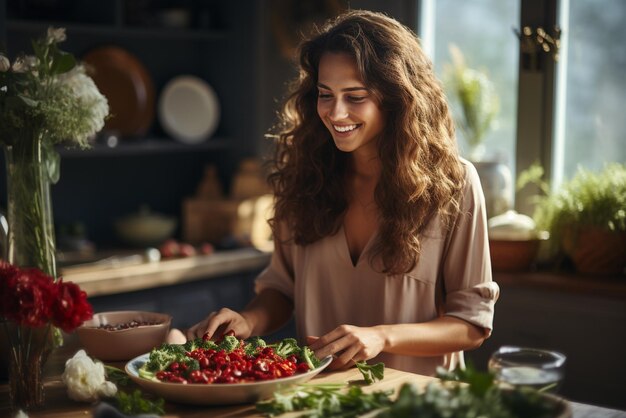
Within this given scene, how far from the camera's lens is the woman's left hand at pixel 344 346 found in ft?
6.09

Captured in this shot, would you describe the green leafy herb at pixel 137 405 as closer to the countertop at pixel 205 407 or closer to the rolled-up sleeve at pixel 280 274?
the countertop at pixel 205 407

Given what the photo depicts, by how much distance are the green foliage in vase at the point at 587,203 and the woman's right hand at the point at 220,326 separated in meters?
1.68

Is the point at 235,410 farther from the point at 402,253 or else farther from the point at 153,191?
the point at 153,191

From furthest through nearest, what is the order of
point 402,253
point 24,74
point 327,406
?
point 402,253
point 24,74
point 327,406

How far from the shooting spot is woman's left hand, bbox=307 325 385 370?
1856 mm

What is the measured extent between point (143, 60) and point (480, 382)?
3601 millimetres

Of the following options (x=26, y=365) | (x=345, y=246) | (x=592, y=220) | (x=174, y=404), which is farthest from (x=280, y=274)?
(x=592, y=220)

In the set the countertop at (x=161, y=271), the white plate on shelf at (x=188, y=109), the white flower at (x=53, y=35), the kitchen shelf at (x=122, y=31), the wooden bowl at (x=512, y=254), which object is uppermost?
the kitchen shelf at (x=122, y=31)

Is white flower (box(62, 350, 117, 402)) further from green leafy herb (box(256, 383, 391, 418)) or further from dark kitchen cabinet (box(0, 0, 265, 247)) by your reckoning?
dark kitchen cabinet (box(0, 0, 265, 247))

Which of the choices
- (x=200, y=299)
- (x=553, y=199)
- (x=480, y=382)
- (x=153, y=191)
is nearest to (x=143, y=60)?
(x=153, y=191)

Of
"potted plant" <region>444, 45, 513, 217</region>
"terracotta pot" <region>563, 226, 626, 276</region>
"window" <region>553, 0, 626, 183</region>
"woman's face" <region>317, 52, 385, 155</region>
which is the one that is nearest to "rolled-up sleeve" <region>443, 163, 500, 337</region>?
"woman's face" <region>317, 52, 385, 155</region>

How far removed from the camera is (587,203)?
3365 millimetres

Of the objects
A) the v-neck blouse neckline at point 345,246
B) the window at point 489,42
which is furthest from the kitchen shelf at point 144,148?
the v-neck blouse neckline at point 345,246

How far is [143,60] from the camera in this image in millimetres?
4645
